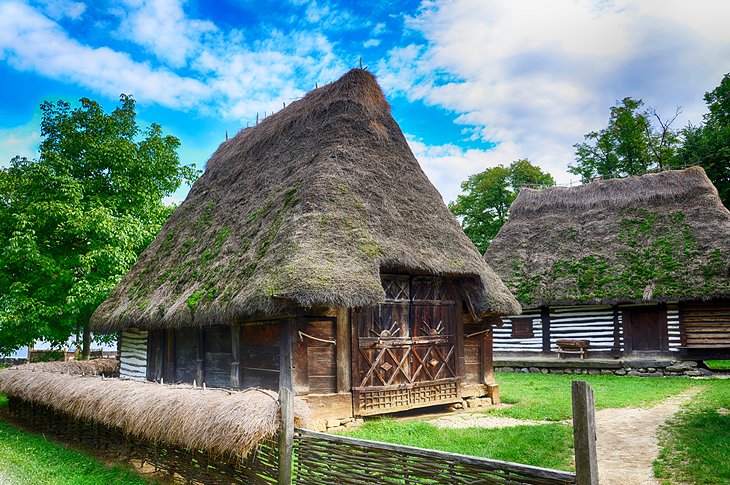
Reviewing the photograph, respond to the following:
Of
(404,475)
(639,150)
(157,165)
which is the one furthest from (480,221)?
(404,475)

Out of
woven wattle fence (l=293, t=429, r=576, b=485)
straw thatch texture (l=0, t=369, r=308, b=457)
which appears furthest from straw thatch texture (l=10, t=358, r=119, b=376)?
woven wattle fence (l=293, t=429, r=576, b=485)

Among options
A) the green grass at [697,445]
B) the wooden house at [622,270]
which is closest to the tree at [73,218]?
the wooden house at [622,270]

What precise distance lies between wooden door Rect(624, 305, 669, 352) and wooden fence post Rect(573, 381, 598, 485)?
650 inches

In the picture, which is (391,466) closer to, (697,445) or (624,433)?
(697,445)

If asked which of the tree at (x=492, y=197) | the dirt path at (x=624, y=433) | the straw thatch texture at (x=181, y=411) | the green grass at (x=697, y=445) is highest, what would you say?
the tree at (x=492, y=197)

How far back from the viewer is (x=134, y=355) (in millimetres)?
16641

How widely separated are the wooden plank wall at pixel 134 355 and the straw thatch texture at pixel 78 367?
382 millimetres

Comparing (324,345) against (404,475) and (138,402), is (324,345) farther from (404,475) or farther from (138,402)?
(404,475)

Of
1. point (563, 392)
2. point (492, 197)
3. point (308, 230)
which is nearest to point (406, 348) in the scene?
point (308, 230)

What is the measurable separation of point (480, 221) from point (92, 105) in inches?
904

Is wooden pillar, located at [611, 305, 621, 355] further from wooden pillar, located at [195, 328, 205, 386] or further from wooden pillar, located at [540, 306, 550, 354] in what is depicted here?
wooden pillar, located at [195, 328, 205, 386]

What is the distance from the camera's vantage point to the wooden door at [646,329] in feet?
60.2

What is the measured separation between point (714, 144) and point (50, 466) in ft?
104

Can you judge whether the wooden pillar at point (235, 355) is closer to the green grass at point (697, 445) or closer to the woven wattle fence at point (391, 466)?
the woven wattle fence at point (391, 466)
